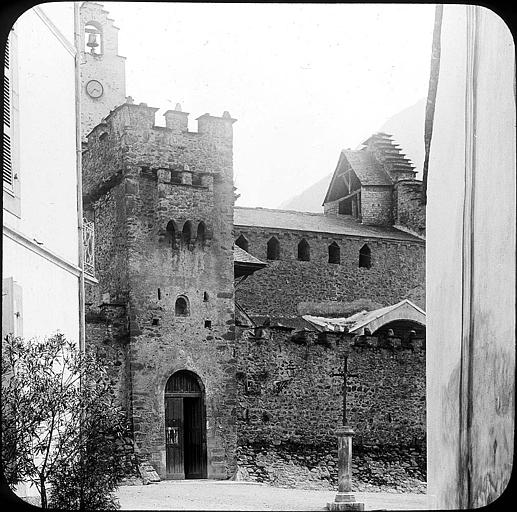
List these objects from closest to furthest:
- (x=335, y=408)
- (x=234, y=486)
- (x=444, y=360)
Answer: (x=444, y=360) → (x=234, y=486) → (x=335, y=408)

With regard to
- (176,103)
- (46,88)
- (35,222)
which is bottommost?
(35,222)

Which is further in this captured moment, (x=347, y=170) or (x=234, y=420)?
(x=347, y=170)

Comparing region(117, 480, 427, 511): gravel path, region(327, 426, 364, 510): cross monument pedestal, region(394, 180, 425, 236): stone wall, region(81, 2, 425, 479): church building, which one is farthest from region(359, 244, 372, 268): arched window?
region(327, 426, 364, 510): cross monument pedestal

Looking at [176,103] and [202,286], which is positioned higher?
[176,103]

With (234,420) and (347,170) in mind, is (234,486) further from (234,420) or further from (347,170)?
(347,170)

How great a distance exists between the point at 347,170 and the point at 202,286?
11.1 meters

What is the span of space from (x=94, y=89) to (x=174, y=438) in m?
11.9

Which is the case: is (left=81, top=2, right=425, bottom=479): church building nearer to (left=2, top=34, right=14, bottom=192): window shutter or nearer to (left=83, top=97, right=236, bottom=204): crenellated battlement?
(left=83, top=97, right=236, bottom=204): crenellated battlement

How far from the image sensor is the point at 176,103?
65.2 ft

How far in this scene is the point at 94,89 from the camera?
26000 millimetres

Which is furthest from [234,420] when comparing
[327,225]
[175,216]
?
[327,225]

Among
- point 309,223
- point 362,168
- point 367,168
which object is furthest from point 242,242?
point 367,168

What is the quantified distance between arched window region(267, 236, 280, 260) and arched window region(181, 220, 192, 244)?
209 inches

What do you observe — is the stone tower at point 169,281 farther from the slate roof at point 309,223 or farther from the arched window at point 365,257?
the arched window at point 365,257
